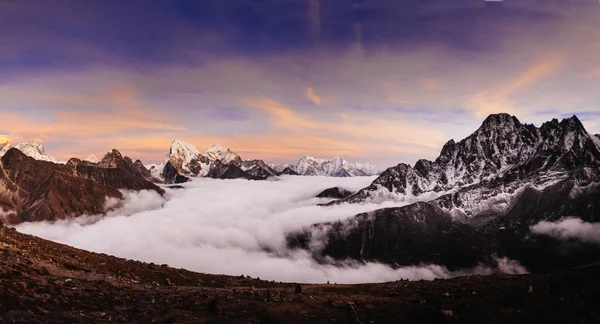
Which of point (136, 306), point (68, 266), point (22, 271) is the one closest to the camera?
point (136, 306)

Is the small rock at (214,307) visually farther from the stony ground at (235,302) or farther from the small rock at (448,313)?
the small rock at (448,313)

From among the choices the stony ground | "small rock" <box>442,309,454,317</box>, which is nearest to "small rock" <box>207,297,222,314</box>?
the stony ground

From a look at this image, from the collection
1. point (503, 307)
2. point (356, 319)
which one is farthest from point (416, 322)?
point (503, 307)

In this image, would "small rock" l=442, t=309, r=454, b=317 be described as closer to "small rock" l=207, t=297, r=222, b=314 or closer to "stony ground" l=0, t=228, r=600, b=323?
"stony ground" l=0, t=228, r=600, b=323

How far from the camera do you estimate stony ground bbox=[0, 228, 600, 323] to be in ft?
66.0

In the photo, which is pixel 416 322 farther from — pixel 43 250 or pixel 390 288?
pixel 43 250

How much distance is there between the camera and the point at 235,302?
27.2 meters

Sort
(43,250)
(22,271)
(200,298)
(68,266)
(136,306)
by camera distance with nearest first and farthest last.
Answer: (136,306)
(22,271)
(200,298)
(68,266)
(43,250)

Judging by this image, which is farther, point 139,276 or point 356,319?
point 139,276

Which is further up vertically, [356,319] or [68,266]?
[68,266]

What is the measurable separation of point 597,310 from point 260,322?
779 inches

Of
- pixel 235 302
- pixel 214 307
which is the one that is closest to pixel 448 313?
pixel 235 302

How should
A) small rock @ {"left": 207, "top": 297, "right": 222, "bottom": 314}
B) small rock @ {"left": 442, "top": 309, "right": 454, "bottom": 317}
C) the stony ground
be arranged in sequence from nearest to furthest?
the stony ground, small rock @ {"left": 442, "top": 309, "right": 454, "bottom": 317}, small rock @ {"left": 207, "top": 297, "right": 222, "bottom": 314}

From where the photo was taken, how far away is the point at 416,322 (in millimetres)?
23250
